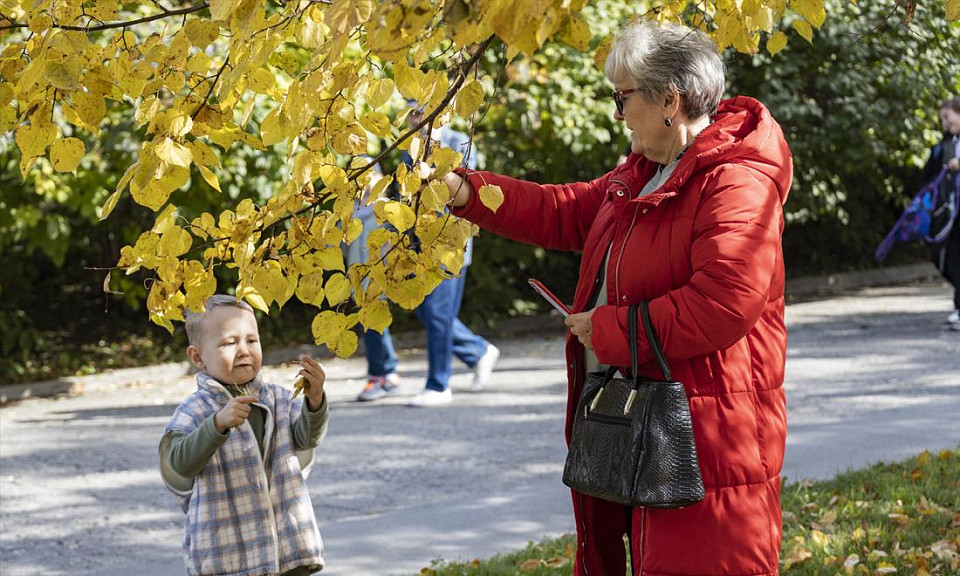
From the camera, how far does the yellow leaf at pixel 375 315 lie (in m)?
3.01

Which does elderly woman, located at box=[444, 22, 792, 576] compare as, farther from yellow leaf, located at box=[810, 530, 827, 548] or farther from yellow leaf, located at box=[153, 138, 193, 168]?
yellow leaf, located at box=[810, 530, 827, 548]

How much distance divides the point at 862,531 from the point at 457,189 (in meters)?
2.57

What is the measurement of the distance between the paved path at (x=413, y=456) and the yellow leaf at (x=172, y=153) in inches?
99.9

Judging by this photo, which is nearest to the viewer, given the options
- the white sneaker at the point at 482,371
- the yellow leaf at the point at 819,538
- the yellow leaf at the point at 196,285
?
the yellow leaf at the point at 196,285

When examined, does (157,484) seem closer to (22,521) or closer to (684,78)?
(22,521)

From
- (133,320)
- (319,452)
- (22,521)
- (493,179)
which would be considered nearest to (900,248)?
(133,320)

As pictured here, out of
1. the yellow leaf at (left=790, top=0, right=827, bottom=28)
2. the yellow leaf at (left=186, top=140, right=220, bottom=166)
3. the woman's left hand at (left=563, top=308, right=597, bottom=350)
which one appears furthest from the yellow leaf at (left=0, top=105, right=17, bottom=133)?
the yellow leaf at (left=790, top=0, right=827, bottom=28)

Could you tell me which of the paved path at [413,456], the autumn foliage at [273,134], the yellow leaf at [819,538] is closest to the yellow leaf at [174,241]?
the autumn foliage at [273,134]

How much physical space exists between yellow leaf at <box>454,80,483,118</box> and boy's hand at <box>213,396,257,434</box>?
3.44 ft

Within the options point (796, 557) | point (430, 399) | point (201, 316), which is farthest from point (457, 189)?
point (430, 399)

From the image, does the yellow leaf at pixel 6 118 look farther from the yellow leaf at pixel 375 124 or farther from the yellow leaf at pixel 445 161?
the yellow leaf at pixel 445 161

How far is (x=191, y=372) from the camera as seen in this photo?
39.5 feet

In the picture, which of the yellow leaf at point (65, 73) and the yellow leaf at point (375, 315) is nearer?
the yellow leaf at point (65, 73)

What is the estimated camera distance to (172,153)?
8.73ft
